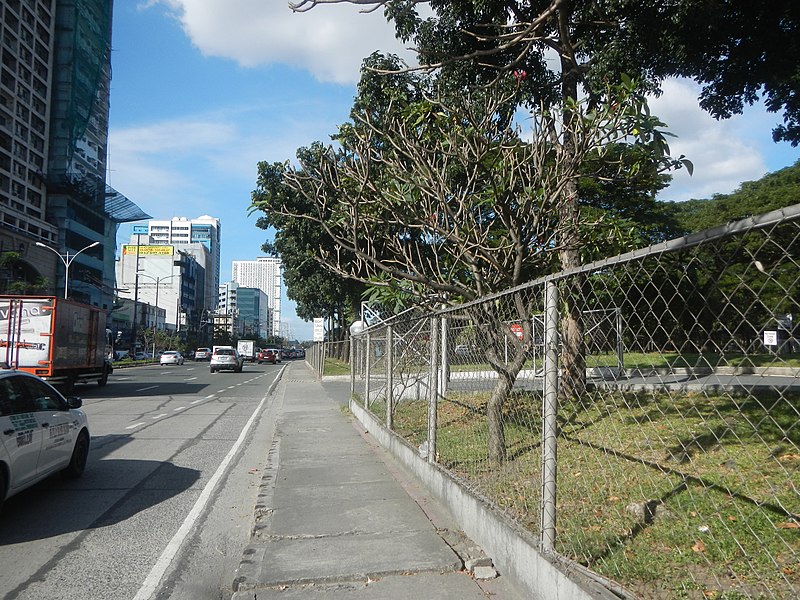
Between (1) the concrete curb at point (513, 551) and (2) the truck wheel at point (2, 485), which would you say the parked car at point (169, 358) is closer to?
(2) the truck wheel at point (2, 485)

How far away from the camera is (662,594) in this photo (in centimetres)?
360

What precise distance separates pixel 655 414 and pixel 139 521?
19.7 ft

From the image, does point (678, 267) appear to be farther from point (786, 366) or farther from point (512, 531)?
point (512, 531)

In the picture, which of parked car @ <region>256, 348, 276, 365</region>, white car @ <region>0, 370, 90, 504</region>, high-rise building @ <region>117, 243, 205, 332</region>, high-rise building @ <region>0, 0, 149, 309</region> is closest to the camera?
white car @ <region>0, 370, 90, 504</region>

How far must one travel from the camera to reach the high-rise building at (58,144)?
237 ft

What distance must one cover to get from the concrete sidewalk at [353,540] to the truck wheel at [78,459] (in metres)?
2.34

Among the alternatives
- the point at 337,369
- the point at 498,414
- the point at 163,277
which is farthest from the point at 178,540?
the point at 163,277

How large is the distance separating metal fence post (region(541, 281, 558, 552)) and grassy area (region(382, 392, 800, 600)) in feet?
0.70

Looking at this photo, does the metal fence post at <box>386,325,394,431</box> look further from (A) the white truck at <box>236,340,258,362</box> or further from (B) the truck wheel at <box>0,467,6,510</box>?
(A) the white truck at <box>236,340,258,362</box>

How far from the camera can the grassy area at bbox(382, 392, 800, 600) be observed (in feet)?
12.4

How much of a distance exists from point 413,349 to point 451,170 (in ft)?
9.43

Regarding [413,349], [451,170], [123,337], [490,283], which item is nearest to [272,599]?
[490,283]

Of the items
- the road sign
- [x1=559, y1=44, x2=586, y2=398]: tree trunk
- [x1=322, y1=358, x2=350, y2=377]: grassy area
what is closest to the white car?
[x1=559, y1=44, x2=586, y2=398]: tree trunk

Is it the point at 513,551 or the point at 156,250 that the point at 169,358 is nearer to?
the point at 513,551
